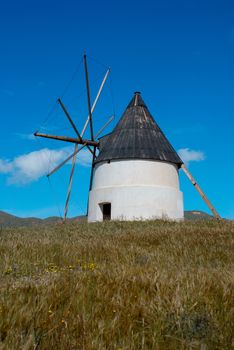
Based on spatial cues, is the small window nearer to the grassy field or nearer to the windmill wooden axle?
the windmill wooden axle

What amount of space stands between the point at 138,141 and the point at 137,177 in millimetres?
3035

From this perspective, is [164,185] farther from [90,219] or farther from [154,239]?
[154,239]

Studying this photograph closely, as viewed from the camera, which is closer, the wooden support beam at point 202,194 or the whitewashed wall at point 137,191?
the whitewashed wall at point 137,191

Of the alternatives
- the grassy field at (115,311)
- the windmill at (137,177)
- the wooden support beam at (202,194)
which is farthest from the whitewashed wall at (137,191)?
the grassy field at (115,311)

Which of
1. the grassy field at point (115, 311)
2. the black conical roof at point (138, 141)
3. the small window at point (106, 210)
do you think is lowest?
the grassy field at point (115, 311)

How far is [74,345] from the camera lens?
2.62 metres

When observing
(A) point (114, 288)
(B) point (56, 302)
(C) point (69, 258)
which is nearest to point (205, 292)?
(A) point (114, 288)

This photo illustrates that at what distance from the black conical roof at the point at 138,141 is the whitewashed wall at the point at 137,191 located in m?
0.57

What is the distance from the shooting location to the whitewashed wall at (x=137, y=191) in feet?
77.0

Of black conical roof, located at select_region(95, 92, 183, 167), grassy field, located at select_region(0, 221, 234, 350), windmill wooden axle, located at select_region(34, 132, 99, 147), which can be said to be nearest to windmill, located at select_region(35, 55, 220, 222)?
black conical roof, located at select_region(95, 92, 183, 167)

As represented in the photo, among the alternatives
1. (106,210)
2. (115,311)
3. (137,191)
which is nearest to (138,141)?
(137,191)

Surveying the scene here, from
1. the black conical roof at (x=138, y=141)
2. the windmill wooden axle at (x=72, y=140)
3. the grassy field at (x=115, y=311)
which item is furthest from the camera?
the windmill wooden axle at (x=72, y=140)

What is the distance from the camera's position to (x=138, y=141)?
1001 inches

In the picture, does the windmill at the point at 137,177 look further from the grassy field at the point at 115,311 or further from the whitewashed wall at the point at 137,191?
the grassy field at the point at 115,311
